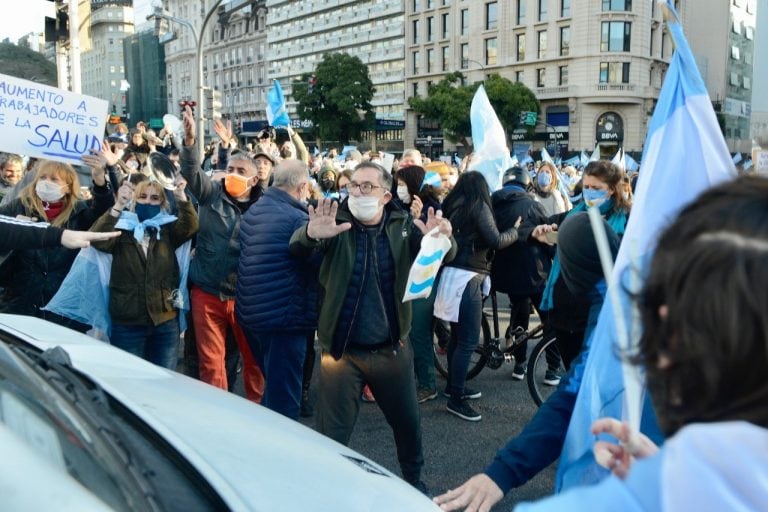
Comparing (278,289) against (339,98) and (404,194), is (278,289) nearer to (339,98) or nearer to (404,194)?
(404,194)

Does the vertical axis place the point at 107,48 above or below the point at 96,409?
above

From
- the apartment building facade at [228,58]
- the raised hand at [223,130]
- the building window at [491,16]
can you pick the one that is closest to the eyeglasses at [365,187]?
the raised hand at [223,130]

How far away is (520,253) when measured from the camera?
6.13 m

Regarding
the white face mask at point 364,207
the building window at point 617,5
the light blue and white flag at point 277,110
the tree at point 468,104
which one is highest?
the building window at point 617,5

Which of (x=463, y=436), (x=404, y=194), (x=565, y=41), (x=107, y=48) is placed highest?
(x=107, y=48)

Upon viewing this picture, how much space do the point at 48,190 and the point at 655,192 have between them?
164 inches

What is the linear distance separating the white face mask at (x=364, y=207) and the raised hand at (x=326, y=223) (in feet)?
0.42

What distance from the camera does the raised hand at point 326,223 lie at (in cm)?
364

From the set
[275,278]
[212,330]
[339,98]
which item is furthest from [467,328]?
[339,98]

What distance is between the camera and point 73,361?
2.31m

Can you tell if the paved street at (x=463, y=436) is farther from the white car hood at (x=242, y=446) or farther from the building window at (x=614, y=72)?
the building window at (x=614, y=72)

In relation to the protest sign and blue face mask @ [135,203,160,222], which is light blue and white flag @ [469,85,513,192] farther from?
the protest sign

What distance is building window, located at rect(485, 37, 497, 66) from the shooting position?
6588 cm

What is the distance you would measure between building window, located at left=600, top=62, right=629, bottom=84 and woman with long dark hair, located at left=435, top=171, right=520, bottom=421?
57.8 metres
